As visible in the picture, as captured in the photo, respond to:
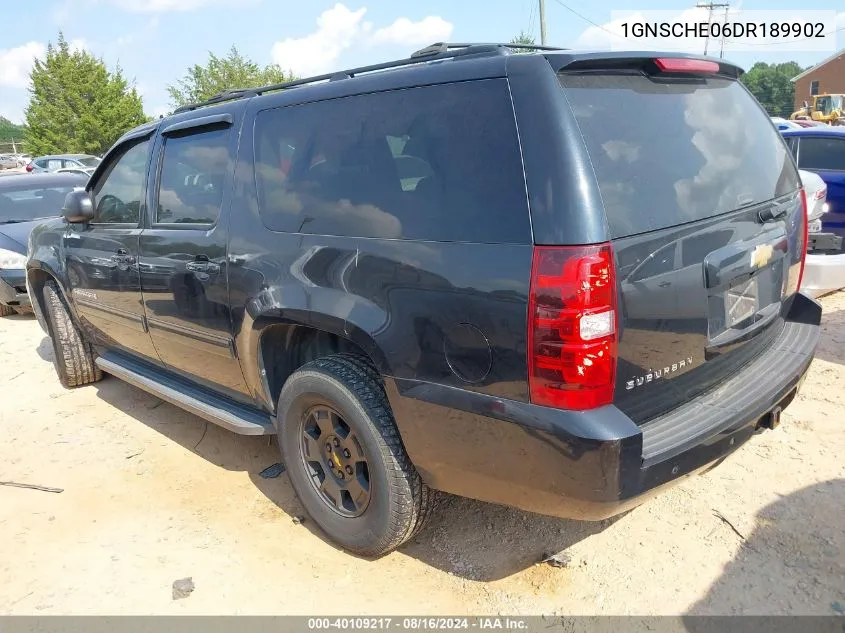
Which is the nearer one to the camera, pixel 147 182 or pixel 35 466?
pixel 147 182

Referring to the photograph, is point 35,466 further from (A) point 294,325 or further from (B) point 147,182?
(A) point 294,325

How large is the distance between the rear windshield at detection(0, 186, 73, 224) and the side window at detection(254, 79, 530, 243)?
Answer: 6563 millimetres

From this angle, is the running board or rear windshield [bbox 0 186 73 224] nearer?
the running board

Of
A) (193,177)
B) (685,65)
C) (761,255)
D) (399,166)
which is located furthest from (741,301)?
(193,177)

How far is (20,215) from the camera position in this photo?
8.02 metres

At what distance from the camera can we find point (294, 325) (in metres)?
2.75

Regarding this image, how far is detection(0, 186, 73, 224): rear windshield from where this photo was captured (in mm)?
8008

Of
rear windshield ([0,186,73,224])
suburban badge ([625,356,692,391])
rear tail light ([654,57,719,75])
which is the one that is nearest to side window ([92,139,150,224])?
rear tail light ([654,57,719,75])

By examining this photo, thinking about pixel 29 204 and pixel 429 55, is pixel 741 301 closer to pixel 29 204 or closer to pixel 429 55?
pixel 429 55

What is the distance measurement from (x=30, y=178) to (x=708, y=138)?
878 cm

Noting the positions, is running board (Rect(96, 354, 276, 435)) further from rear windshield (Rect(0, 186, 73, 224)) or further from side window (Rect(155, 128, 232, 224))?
rear windshield (Rect(0, 186, 73, 224))

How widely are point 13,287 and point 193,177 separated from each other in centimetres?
519

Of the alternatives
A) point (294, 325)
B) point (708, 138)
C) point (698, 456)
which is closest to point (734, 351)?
point (698, 456)

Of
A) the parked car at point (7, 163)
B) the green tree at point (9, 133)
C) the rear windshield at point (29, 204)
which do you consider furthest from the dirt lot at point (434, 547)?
the green tree at point (9, 133)
